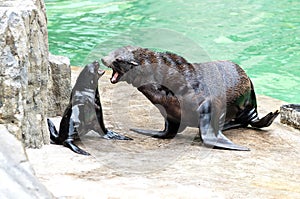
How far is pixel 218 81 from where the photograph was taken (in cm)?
547

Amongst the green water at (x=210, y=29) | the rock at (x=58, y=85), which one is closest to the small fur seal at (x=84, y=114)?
the rock at (x=58, y=85)

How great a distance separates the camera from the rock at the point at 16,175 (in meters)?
2.41

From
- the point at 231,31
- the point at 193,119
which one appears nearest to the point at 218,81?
the point at 193,119

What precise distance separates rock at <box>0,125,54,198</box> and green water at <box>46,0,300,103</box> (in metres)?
5.41

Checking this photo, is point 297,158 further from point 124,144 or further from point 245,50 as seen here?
point 245,50

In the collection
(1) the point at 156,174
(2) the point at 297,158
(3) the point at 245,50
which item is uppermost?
(1) the point at 156,174

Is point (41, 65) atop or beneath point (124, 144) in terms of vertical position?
atop

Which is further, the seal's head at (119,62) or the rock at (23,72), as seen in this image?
the seal's head at (119,62)

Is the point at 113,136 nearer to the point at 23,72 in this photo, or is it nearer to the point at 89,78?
the point at 89,78

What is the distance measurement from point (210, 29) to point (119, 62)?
21.2 feet

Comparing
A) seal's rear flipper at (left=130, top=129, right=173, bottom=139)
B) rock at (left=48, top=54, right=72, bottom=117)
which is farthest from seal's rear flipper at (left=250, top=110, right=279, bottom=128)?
rock at (left=48, top=54, right=72, bottom=117)

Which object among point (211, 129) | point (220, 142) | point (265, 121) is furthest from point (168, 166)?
point (265, 121)

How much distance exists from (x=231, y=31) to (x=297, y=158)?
6.66 m

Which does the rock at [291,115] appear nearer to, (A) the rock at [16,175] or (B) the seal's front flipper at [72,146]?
(B) the seal's front flipper at [72,146]
